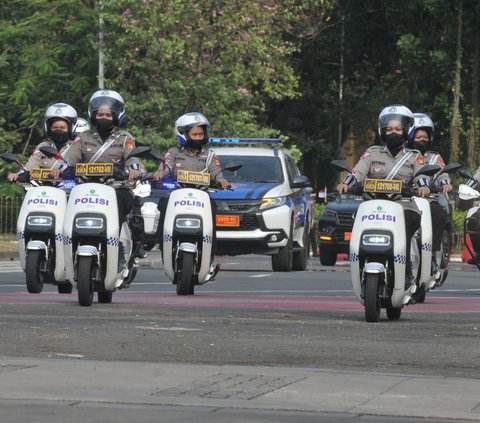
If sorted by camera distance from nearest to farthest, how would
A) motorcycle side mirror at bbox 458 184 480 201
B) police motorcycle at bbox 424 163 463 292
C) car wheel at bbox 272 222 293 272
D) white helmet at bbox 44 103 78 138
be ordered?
police motorcycle at bbox 424 163 463 292, white helmet at bbox 44 103 78 138, motorcycle side mirror at bbox 458 184 480 201, car wheel at bbox 272 222 293 272

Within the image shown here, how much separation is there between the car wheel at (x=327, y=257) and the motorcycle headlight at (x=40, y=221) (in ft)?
54.4

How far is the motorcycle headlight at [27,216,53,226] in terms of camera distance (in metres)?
17.7

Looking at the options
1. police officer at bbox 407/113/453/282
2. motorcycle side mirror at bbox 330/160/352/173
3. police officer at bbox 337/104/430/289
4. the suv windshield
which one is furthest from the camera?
the suv windshield

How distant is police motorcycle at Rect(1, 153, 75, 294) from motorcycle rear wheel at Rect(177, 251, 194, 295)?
4.23 feet

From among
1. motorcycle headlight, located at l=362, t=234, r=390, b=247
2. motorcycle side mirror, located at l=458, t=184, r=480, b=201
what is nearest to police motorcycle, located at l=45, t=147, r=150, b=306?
motorcycle headlight, located at l=362, t=234, r=390, b=247

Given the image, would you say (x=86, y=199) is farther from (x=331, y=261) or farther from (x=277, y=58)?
(x=277, y=58)

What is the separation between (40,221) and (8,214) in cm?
2719

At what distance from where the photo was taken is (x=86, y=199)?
55.0 feet

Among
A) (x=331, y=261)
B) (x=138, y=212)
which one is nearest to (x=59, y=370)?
(x=138, y=212)

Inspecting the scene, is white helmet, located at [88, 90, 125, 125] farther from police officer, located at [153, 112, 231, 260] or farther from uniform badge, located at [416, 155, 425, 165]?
uniform badge, located at [416, 155, 425, 165]

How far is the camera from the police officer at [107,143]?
1750 cm

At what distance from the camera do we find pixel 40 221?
17.7 metres

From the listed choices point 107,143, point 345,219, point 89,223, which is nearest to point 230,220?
point 345,219

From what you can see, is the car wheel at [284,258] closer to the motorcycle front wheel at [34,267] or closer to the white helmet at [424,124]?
the white helmet at [424,124]
